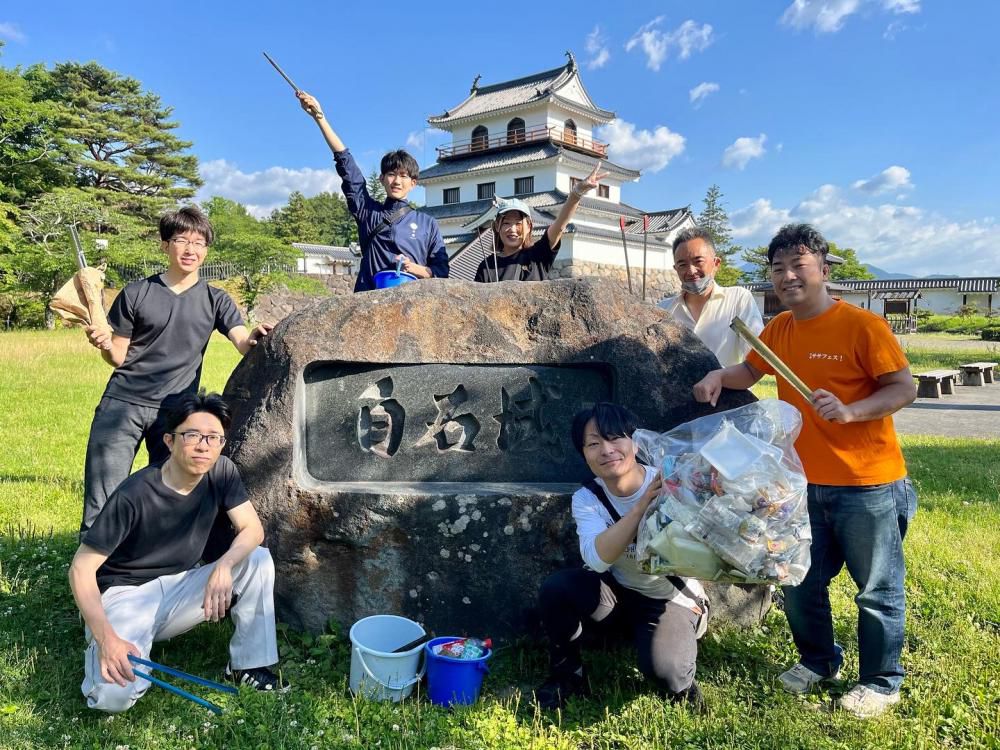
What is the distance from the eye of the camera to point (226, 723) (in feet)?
8.70

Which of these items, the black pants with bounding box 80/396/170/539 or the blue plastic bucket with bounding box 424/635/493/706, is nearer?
the blue plastic bucket with bounding box 424/635/493/706

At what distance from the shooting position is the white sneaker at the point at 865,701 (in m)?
2.79

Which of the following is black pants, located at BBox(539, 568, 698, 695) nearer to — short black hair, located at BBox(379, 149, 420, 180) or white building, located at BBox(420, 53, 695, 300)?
short black hair, located at BBox(379, 149, 420, 180)

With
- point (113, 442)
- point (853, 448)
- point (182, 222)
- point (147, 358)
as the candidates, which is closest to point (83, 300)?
point (147, 358)

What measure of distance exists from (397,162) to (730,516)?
9.49 feet

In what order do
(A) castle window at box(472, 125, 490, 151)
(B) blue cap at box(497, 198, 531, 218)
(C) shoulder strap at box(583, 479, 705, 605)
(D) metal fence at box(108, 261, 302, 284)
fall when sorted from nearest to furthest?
(C) shoulder strap at box(583, 479, 705, 605) < (B) blue cap at box(497, 198, 531, 218) < (D) metal fence at box(108, 261, 302, 284) < (A) castle window at box(472, 125, 490, 151)

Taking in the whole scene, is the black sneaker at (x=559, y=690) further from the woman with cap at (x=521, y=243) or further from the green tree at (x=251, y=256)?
the green tree at (x=251, y=256)

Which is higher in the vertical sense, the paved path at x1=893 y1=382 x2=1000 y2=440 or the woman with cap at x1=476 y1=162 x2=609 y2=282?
the woman with cap at x1=476 y1=162 x2=609 y2=282

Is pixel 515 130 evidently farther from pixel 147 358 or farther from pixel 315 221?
pixel 147 358

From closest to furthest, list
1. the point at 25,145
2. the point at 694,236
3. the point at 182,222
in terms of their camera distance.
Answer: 1. the point at 182,222
2. the point at 694,236
3. the point at 25,145

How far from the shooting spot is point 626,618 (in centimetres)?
294

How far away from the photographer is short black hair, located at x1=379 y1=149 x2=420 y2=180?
4051 millimetres

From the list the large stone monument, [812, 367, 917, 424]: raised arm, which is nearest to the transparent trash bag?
[812, 367, 917, 424]: raised arm

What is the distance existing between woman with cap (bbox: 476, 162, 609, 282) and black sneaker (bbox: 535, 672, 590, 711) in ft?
7.51
